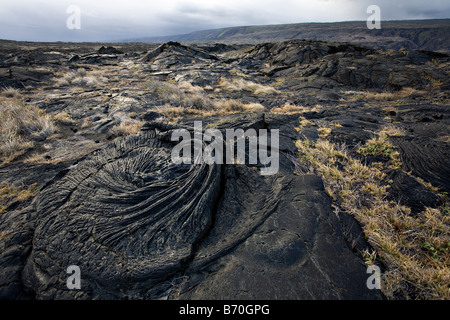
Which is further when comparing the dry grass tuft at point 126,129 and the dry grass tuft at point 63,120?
the dry grass tuft at point 63,120

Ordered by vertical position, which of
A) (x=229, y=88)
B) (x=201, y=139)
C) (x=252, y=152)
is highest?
(x=229, y=88)

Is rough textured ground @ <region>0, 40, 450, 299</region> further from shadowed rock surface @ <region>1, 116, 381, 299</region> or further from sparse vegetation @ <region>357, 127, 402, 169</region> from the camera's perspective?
sparse vegetation @ <region>357, 127, 402, 169</region>

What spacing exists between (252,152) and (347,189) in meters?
2.41

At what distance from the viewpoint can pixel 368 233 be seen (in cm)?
328

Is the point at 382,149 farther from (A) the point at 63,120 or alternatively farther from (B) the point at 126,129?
(A) the point at 63,120

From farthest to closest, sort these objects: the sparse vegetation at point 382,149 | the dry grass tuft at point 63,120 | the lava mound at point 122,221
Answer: the dry grass tuft at point 63,120
the sparse vegetation at point 382,149
the lava mound at point 122,221

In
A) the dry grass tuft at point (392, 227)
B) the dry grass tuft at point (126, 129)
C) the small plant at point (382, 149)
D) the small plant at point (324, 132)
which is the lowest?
the dry grass tuft at point (392, 227)

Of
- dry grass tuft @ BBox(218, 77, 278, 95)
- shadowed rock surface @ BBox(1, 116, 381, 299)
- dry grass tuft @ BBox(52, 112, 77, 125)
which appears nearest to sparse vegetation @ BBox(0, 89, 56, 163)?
dry grass tuft @ BBox(52, 112, 77, 125)

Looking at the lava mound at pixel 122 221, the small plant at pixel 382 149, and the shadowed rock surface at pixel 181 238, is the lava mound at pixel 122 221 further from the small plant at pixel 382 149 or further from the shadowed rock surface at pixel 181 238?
the small plant at pixel 382 149

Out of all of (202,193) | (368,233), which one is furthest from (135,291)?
A: (368,233)

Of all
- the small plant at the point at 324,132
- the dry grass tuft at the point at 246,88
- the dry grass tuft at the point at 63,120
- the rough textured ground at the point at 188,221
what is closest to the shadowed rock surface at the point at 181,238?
the rough textured ground at the point at 188,221

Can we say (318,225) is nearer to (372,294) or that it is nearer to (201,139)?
(372,294)
